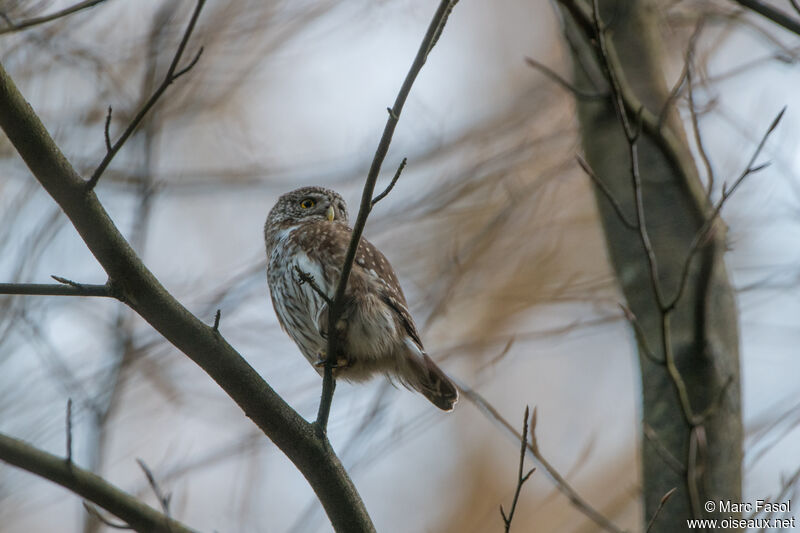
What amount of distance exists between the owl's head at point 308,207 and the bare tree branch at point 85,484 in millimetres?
2845

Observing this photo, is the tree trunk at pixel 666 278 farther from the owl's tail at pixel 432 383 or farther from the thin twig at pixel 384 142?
the thin twig at pixel 384 142

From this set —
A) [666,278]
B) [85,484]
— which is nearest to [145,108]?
[85,484]

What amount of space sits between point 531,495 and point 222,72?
599 cm

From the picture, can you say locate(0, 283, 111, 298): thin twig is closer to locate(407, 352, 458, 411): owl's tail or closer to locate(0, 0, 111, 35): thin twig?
locate(0, 0, 111, 35): thin twig

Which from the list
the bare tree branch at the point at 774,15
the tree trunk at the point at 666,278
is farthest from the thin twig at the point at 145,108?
the bare tree branch at the point at 774,15

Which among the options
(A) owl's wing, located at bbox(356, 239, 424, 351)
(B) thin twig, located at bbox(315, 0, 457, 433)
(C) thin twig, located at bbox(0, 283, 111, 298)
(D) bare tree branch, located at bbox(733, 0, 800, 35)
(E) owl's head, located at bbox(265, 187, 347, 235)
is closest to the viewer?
(B) thin twig, located at bbox(315, 0, 457, 433)

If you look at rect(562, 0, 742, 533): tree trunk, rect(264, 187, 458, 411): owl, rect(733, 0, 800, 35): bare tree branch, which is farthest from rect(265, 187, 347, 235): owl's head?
rect(733, 0, 800, 35): bare tree branch

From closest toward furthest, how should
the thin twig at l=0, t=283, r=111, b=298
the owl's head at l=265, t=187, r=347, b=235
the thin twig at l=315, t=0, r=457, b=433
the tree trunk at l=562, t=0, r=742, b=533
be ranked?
the thin twig at l=315, t=0, r=457, b=433
the thin twig at l=0, t=283, r=111, b=298
the tree trunk at l=562, t=0, r=742, b=533
the owl's head at l=265, t=187, r=347, b=235

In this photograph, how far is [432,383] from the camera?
14.5 feet

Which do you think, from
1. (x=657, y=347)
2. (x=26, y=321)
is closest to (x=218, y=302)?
(x=26, y=321)

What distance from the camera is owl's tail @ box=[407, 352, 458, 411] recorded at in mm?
4344

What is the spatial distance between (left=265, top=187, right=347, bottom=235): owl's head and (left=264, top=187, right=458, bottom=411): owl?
754 mm

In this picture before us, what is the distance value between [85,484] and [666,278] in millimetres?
2959

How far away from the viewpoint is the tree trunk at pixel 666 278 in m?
3.95
